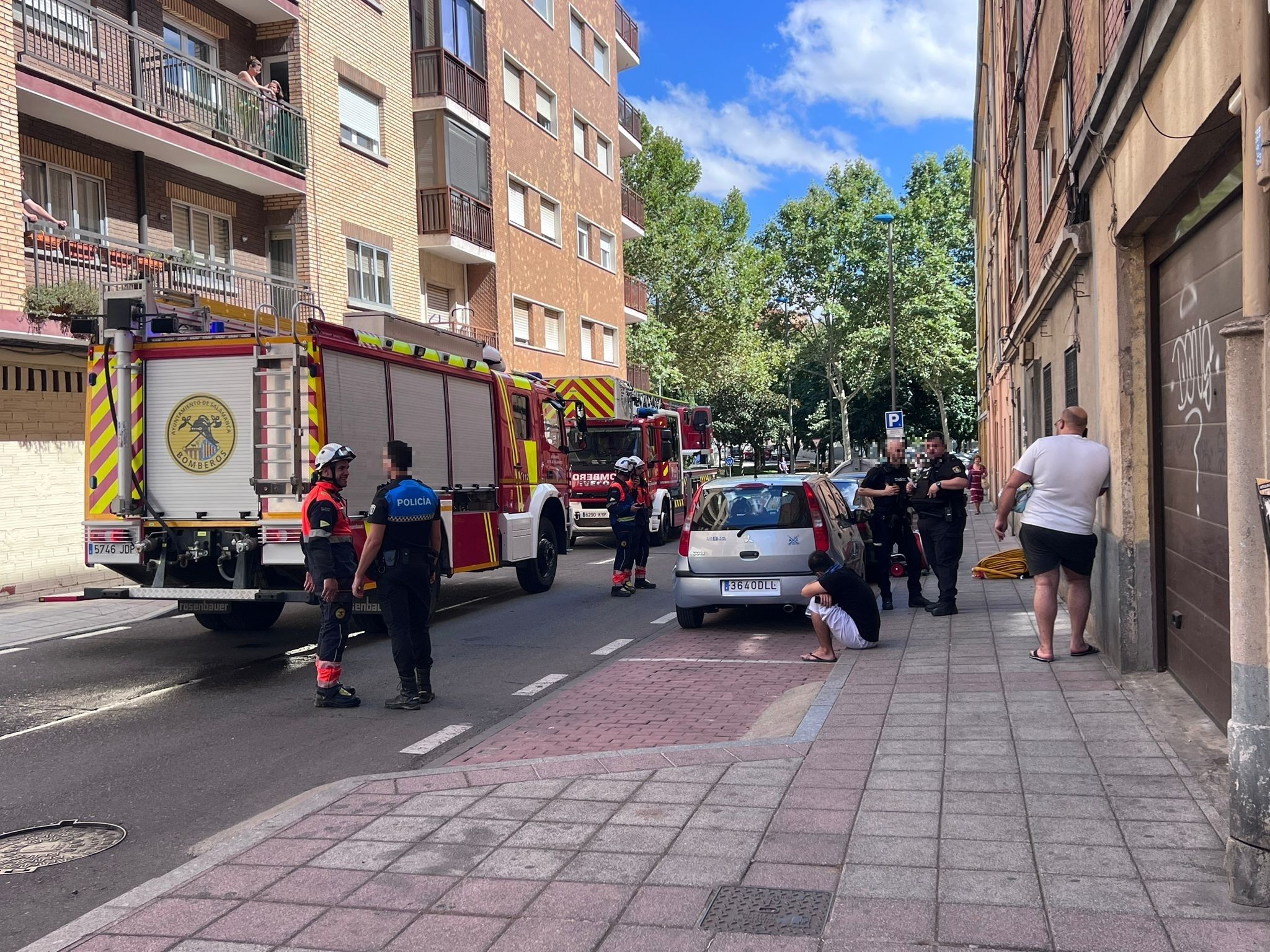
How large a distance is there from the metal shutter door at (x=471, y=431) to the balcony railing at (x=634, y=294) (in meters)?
24.8

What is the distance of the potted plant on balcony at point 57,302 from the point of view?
13938 millimetres

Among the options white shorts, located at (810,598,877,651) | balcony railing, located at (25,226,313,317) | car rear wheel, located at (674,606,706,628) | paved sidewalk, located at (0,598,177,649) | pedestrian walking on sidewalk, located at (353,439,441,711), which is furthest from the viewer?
balcony railing, located at (25,226,313,317)

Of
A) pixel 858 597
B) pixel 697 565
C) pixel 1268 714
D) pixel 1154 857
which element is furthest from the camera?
pixel 697 565

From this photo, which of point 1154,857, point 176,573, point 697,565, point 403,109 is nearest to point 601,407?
point 403,109

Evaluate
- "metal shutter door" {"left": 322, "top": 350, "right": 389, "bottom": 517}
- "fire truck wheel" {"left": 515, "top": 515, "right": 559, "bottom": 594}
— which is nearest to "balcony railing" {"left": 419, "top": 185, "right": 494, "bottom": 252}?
"fire truck wheel" {"left": 515, "top": 515, "right": 559, "bottom": 594}

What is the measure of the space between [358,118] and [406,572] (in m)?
17.5

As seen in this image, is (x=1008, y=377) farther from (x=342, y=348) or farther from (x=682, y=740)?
(x=682, y=740)

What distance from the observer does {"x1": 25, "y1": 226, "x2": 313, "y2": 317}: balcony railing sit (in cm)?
1476

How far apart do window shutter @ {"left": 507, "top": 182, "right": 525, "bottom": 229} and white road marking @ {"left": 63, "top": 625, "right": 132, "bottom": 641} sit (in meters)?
18.3

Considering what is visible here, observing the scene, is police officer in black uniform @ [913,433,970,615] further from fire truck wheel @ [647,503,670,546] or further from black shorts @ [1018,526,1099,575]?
fire truck wheel @ [647,503,670,546]

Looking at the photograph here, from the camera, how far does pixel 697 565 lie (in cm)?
1053

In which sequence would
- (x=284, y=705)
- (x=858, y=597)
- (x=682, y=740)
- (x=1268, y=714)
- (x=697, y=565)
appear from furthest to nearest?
(x=697, y=565), (x=858, y=597), (x=284, y=705), (x=682, y=740), (x=1268, y=714)

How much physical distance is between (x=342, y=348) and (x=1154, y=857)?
302 inches

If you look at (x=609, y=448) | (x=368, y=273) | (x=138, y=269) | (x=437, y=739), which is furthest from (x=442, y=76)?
(x=437, y=739)
